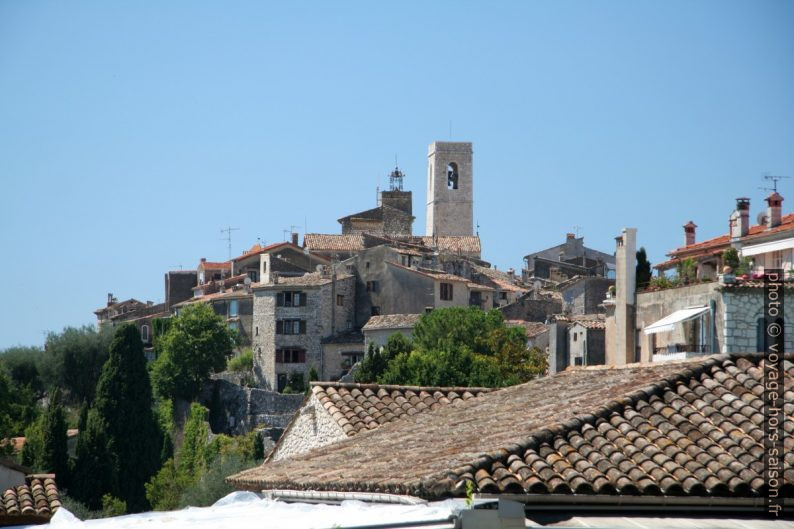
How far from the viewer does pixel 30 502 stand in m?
20.4

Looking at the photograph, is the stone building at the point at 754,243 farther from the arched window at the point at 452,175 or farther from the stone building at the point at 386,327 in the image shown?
the arched window at the point at 452,175

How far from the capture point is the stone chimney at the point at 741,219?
58656 millimetres

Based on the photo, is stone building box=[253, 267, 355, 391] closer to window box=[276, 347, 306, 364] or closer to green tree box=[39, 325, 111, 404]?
window box=[276, 347, 306, 364]

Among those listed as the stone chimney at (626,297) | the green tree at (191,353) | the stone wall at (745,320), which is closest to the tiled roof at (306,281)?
the green tree at (191,353)

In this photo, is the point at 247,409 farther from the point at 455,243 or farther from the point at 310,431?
the point at 310,431

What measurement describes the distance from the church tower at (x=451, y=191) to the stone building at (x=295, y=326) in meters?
46.7

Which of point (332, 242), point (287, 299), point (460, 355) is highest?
point (332, 242)

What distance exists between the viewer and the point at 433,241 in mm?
109000

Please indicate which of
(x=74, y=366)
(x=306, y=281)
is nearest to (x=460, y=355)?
(x=306, y=281)

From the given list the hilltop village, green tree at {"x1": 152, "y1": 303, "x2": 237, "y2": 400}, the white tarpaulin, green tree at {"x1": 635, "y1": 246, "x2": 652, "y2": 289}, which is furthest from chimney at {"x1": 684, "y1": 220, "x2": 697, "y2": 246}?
the white tarpaulin

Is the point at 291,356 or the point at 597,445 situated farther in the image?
the point at 291,356

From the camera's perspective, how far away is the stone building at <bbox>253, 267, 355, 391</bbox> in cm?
8969

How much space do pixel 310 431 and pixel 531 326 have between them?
6311cm

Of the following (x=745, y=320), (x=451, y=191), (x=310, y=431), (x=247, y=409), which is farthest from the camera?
(x=451, y=191)
